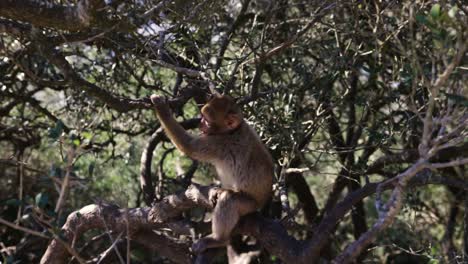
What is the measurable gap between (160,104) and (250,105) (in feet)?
3.20

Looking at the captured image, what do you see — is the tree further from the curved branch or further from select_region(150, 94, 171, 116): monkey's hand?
select_region(150, 94, 171, 116): monkey's hand

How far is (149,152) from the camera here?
642 cm

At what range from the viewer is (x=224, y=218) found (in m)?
5.25

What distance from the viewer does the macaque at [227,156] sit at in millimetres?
5277

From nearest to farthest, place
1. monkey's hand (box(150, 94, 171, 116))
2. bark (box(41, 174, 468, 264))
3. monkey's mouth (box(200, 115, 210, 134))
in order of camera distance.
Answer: bark (box(41, 174, 468, 264)) < monkey's hand (box(150, 94, 171, 116)) < monkey's mouth (box(200, 115, 210, 134))

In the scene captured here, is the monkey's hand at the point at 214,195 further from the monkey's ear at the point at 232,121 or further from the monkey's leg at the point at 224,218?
the monkey's ear at the point at 232,121

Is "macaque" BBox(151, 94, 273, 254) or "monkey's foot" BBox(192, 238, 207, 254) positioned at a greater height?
"macaque" BBox(151, 94, 273, 254)

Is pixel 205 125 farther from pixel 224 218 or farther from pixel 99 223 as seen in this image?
pixel 99 223

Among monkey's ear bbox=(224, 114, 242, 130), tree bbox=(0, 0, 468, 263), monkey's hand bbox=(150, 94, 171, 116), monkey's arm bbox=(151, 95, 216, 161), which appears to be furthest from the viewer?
monkey's ear bbox=(224, 114, 242, 130)

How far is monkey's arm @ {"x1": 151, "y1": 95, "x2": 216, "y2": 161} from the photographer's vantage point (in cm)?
559

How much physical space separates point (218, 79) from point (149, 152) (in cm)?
114

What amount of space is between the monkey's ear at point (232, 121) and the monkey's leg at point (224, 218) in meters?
0.69

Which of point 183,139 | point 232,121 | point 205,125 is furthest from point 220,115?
point 183,139

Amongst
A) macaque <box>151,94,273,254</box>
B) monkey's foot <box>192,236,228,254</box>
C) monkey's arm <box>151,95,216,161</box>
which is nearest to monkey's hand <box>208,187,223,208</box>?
macaque <box>151,94,273,254</box>
